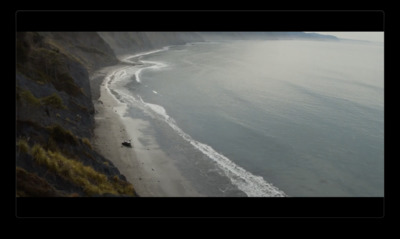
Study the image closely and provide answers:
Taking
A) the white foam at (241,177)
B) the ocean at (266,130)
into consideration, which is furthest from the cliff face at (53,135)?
the white foam at (241,177)

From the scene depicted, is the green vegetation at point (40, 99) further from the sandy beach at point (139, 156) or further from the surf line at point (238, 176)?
the surf line at point (238, 176)

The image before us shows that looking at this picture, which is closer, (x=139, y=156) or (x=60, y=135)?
(x=60, y=135)

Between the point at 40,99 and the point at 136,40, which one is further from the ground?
the point at 136,40

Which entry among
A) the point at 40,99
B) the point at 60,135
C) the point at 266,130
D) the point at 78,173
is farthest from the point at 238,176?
the point at 40,99

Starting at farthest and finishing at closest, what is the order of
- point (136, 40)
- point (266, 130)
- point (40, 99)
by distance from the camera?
point (136, 40) → point (266, 130) → point (40, 99)

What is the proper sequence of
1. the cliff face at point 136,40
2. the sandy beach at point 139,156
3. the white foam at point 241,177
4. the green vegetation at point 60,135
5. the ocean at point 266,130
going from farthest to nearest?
the cliff face at point 136,40
the ocean at point 266,130
the white foam at point 241,177
the sandy beach at point 139,156
the green vegetation at point 60,135

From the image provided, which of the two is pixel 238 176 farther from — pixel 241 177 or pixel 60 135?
pixel 60 135
